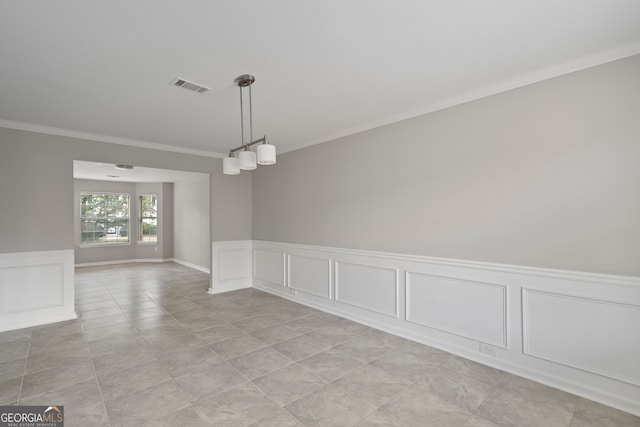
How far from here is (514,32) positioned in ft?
6.57

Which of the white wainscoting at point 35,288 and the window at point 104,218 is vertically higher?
the window at point 104,218

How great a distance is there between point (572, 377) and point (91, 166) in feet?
27.2

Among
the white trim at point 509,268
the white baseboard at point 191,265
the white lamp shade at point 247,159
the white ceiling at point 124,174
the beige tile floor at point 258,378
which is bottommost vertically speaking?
the beige tile floor at point 258,378

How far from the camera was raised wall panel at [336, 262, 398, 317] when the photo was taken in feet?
11.9

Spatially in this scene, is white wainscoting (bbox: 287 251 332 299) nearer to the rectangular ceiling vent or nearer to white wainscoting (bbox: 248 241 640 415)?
white wainscoting (bbox: 248 241 640 415)

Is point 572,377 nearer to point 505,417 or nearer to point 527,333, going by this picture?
point 527,333

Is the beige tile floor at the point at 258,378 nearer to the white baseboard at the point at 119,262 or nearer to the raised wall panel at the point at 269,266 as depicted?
the raised wall panel at the point at 269,266

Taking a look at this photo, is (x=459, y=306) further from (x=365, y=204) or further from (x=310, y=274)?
(x=310, y=274)

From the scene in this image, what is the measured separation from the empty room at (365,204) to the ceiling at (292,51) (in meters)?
0.02

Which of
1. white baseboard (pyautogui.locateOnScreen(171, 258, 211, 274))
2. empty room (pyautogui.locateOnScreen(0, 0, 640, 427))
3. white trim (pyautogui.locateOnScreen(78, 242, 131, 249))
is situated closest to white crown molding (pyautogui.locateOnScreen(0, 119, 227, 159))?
empty room (pyautogui.locateOnScreen(0, 0, 640, 427))

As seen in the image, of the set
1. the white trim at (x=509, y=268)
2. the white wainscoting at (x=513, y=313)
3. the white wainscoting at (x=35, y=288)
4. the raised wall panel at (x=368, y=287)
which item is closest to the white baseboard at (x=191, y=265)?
the white wainscoting at (x=35, y=288)

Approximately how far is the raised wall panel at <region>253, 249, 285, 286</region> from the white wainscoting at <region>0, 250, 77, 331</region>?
276cm

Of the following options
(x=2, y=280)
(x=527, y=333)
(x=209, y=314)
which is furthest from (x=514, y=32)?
(x=2, y=280)

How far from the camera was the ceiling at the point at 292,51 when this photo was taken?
177 cm
